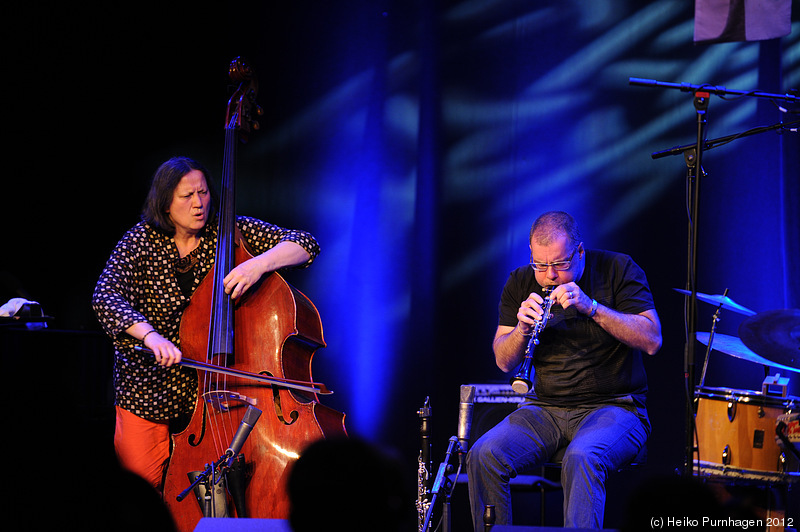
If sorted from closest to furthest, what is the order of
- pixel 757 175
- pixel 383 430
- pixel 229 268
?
pixel 229 268
pixel 757 175
pixel 383 430

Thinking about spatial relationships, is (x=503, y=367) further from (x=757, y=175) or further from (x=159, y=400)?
(x=757, y=175)

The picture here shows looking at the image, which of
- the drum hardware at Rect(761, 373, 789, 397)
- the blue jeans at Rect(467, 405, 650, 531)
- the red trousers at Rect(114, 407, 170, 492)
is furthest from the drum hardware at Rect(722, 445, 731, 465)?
the red trousers at Rect(114, 407, 170, 492)

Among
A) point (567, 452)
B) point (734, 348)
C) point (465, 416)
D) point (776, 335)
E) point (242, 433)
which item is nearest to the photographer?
point (242, 433)

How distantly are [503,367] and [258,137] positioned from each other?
209cm

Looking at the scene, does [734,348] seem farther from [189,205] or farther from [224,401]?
[189,205]

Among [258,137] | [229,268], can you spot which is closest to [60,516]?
[229,268]

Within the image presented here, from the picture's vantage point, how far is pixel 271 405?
2.77 meters

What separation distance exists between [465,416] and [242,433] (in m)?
1.24

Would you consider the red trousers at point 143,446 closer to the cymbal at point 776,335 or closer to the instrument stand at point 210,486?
the instrument stand at point 210,486

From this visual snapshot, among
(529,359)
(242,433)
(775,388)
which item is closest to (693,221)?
(775,388)

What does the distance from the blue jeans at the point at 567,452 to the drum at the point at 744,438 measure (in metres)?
0.46

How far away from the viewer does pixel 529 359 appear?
2.92 meters

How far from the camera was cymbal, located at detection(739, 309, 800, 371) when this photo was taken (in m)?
2.94

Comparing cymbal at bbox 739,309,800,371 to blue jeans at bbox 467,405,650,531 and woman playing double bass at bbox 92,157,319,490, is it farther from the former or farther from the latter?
woman playing double bass at bbox 92,157,319,490
